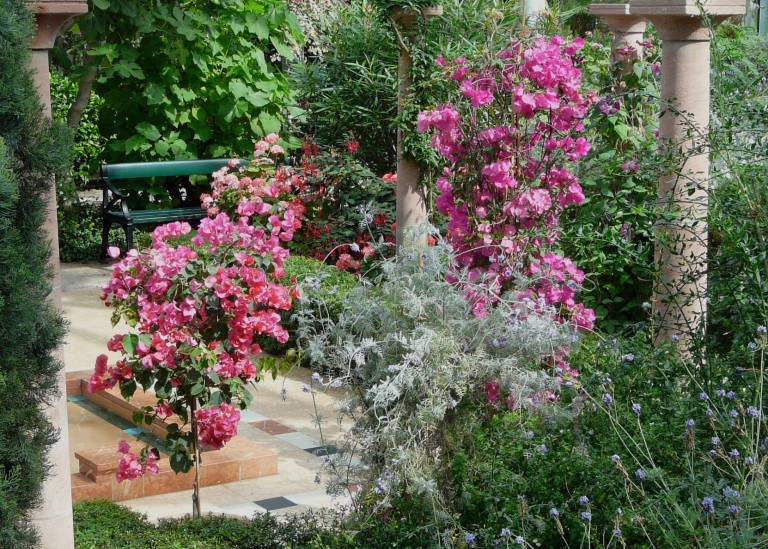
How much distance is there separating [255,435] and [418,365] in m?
2.32

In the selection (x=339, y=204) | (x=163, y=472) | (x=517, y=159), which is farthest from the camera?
(x=339, y=204)

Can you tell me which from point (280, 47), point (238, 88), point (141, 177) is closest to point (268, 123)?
point (238, 88)

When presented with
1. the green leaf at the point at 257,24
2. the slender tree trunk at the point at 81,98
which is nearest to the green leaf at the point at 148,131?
the slender tree trunk at the point at 81,98

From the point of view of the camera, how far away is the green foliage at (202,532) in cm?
368

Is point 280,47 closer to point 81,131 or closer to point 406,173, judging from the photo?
point 81,131

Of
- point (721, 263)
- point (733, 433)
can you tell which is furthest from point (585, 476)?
point (721, 263)

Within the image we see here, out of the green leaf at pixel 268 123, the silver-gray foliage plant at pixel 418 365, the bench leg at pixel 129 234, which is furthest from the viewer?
the green leaf at pixel 268 123

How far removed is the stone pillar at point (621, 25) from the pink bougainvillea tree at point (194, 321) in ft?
10.2

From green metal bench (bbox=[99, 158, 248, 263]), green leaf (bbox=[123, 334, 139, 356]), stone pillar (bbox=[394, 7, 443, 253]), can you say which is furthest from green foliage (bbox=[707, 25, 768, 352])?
green metal bench (bbox=[99, 158, 248, 263])

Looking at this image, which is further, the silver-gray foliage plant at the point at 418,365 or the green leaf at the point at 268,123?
the green leaf at the point at 268,123

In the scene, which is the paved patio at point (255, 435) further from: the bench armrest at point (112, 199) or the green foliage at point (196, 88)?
the green foliage at point (196, 88)

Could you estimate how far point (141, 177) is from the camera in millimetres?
10195

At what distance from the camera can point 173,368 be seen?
3844 millimetres

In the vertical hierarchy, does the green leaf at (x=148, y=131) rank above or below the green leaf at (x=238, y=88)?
below
